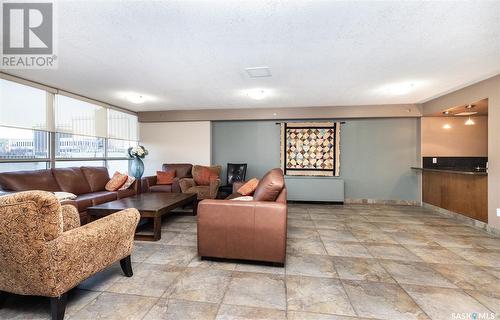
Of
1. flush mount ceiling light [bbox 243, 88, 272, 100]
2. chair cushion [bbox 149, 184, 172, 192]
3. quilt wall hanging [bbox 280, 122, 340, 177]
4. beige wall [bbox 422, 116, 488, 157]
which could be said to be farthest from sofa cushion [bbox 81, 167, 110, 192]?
beige wall [bbox 422, 116, 488, 157]

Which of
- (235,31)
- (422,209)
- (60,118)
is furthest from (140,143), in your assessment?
(422,209)

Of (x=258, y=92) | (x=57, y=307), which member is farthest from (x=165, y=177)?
(x=57, y=307)

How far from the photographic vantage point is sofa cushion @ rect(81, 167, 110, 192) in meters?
4.15

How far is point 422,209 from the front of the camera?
193 inches

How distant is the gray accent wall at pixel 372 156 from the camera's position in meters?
5.34

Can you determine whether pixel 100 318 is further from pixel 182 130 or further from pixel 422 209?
pixel 422 209

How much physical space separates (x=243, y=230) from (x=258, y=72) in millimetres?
2172

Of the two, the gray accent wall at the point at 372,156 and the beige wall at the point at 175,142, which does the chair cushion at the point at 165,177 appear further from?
the gray accent wall at the point at 372,156

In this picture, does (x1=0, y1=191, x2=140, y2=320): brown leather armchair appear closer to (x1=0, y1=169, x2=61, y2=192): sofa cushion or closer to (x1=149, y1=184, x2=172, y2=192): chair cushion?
(x1=0, y1=169, x2=61, y2=192): sofa cushion

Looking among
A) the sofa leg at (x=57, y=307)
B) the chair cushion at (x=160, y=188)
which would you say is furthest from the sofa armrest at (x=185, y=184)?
the sofa leg at (x=57, y=307)

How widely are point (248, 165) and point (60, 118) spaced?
3.99 meters

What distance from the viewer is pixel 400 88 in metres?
3.85

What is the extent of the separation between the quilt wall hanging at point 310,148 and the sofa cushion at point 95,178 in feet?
13.0

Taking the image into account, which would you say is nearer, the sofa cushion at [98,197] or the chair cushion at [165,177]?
the sofa cushion at [98,197]
